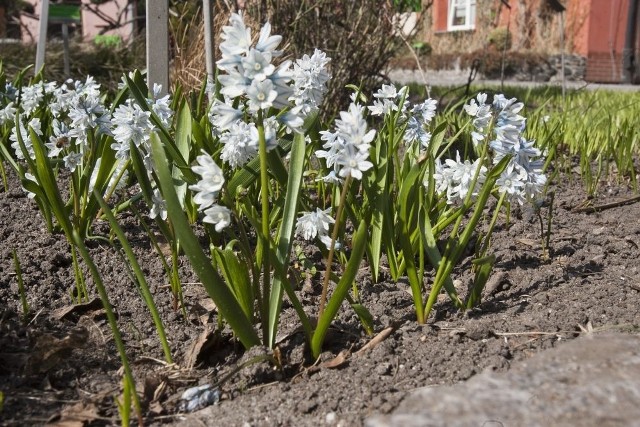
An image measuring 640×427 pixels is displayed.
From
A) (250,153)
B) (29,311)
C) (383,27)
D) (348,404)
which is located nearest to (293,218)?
(250,153)

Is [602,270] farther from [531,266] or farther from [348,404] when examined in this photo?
[348,404]

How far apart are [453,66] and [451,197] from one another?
1486 cm

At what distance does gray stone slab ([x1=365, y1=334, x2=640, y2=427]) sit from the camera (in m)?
1.34

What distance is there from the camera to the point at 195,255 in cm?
154

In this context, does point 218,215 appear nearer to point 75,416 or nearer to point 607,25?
point 75,416

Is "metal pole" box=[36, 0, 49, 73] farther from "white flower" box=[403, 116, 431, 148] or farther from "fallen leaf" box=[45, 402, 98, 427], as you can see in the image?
"fallen leaf" box=[45, 402, 98, 427]

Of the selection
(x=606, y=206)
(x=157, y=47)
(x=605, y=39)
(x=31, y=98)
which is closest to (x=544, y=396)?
(x=606, y=206)

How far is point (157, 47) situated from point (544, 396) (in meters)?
2.44

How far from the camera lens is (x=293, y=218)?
1.72 m

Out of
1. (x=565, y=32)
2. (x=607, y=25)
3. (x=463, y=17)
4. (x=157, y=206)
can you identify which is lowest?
(x=157, y=206)

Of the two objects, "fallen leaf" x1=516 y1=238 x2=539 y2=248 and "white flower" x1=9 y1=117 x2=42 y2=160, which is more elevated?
"white flower" x1=9 y1=117 x2=42 y2=160

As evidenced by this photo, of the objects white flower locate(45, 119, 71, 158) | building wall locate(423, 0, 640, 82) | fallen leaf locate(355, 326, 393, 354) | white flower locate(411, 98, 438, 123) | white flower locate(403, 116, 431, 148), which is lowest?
fallen leaf locate(355, 326, 393, 354)

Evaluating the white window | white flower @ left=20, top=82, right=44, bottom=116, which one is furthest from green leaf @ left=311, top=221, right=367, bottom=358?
the white window

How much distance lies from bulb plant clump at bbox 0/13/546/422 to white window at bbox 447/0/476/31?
16.1m
